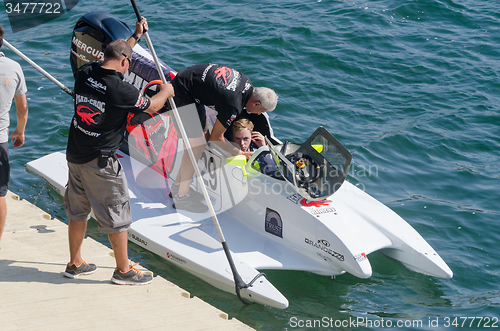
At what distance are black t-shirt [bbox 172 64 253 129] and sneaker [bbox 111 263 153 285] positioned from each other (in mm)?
1760

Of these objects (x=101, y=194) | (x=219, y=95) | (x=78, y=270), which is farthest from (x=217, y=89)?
(x=78, y=270)

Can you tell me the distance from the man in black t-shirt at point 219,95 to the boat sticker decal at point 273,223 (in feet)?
2.39

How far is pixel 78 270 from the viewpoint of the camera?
405cm

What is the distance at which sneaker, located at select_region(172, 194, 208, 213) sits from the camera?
5.66 metres

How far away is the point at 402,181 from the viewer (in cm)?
702

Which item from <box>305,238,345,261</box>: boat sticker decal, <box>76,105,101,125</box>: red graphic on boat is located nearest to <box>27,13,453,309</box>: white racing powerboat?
<box>305,238,345,261</box>: boat sticker decal

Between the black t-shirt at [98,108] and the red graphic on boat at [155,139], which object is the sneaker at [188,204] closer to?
the red graphic on boat at [155,139]

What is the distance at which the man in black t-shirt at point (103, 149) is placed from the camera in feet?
11.7

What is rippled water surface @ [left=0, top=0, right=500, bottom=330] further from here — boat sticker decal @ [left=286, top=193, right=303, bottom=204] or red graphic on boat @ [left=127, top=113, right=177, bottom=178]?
red graphic on boat @ [left=127, top=113, right=177, bottom=178]

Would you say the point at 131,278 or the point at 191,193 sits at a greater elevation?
the point at 131,278

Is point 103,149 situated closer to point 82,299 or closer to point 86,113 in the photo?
point 86,113

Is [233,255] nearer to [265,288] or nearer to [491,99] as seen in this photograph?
[265,288]

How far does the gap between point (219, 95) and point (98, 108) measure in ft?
5.52

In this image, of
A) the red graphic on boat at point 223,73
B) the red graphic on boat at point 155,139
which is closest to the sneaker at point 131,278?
the red graphic on boat at point 223,73
